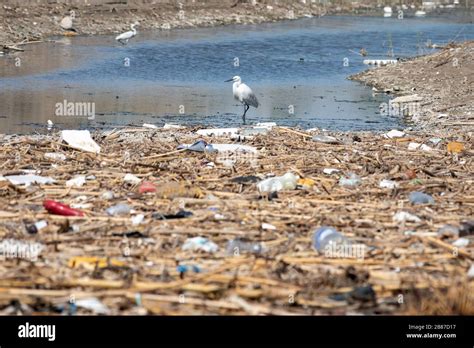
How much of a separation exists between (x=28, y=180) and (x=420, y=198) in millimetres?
3941

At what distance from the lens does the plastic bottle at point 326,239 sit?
711 cm

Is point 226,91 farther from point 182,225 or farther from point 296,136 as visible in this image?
point 182,225

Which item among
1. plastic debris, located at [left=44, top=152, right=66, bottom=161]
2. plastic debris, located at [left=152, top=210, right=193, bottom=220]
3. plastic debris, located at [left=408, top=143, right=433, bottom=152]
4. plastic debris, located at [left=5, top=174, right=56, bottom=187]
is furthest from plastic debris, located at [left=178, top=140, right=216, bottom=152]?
plastic debris, located at [left=152, top=210, right=193, bottom=220]

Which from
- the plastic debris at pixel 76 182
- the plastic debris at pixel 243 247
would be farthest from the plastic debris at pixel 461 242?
the plastic debris at pixel 76 182

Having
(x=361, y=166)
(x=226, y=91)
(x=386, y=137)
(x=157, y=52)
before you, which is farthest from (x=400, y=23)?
(x=361, y=166)

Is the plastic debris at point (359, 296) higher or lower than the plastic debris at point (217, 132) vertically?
lower

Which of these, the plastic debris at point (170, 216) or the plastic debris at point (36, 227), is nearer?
the plastic debris at point (36, 227)

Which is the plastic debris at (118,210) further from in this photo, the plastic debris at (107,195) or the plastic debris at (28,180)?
the plastic debris at (28,180)

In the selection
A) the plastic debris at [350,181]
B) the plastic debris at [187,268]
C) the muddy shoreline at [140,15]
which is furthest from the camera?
the muddy shoreline at [140,15]

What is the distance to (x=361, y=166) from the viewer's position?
33.9ft

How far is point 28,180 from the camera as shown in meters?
9.16

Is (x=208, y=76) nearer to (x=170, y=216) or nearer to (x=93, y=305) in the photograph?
(x=170, y=216)

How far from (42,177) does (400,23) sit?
32926mm

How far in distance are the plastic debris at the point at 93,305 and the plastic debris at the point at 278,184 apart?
10.3ft
